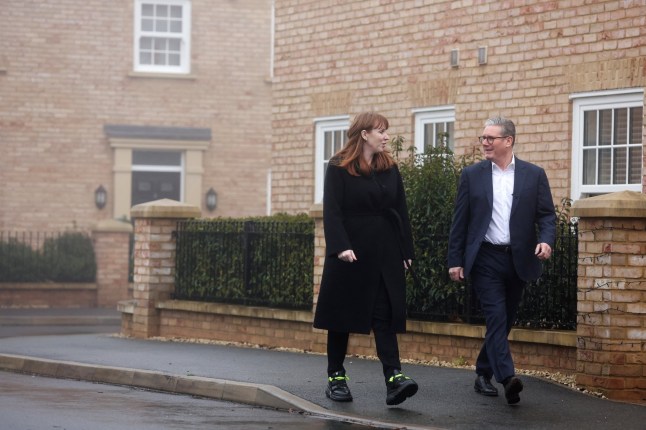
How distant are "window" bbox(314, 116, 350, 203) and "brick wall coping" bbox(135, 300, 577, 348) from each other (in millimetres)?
2760

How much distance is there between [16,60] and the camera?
28.1 metres

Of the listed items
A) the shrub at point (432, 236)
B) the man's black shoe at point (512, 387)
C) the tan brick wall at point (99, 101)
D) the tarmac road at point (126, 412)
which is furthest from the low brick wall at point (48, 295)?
the man's black shoe at point (512, 387)

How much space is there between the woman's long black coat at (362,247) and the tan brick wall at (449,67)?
509 cm

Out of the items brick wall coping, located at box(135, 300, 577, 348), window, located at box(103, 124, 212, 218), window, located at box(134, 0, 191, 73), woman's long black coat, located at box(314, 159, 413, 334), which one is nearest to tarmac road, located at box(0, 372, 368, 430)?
woman's long black coat, located at box(314, 159, 413, 334)

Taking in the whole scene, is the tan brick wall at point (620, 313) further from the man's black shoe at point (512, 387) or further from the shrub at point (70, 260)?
the shrub at point (70, 260)

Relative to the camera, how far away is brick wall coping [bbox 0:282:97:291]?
25.0m

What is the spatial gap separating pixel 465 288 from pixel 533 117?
3.06m

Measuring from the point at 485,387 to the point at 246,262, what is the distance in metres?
5.74

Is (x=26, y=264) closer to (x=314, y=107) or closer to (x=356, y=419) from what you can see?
(x=314, y=107)

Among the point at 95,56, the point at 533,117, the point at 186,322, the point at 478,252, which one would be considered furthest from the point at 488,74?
the point at 95,56

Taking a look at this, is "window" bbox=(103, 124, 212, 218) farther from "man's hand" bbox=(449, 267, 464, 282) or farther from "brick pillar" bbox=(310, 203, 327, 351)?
"man's hand" bbox=(449, 267, 464, 282)

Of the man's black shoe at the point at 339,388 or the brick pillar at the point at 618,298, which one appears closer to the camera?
the man's black shoe at the point at 339,388

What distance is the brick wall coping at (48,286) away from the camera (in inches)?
983

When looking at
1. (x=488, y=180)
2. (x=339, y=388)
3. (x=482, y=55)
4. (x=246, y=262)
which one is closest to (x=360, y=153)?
(x=488, y=180)
